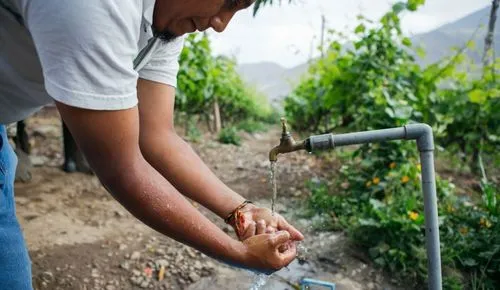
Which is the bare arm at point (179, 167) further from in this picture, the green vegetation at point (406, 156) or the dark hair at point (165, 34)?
the green vegetation at point (406, 156)

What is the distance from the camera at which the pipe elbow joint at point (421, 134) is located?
1.44m

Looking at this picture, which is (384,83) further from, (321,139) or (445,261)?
(321,139)

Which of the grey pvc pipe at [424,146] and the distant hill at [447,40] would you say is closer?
the grey pvc pipe at [424,146]

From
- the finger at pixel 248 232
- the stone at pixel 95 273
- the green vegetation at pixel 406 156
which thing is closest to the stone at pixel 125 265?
the stone at pixel 95 273

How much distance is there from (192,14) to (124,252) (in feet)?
6.40

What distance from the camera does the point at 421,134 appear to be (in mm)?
1456

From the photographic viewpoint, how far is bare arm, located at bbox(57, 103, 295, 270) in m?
0.87

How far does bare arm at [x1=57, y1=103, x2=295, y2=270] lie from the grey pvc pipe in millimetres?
393

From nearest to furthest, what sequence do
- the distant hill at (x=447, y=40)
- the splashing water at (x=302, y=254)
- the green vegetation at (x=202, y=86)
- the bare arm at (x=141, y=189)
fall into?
1. the bare arm at (x=141, y=189)
2. the splashing water at (x=302, y=254)
3. the distant hill at (x=447, y=40)
4. the green vegetation at (x=202, y=86)

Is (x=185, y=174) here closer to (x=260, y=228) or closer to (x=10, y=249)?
(x=260, y=228)

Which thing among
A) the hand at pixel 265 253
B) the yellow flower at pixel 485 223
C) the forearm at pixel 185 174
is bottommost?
the yellow flower at pixel 485 223

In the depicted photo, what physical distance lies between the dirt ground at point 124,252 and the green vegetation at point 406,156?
212mm

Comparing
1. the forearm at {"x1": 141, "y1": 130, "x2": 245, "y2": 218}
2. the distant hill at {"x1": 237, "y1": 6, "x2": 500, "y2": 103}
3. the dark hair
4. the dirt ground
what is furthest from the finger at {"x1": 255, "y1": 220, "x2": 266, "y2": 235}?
the distant hill at {"x1": 237, "y1": 6, "x2": 500, "y2": 103}

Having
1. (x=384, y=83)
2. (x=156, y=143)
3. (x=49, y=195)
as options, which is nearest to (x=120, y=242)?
(x=49, y=195)
